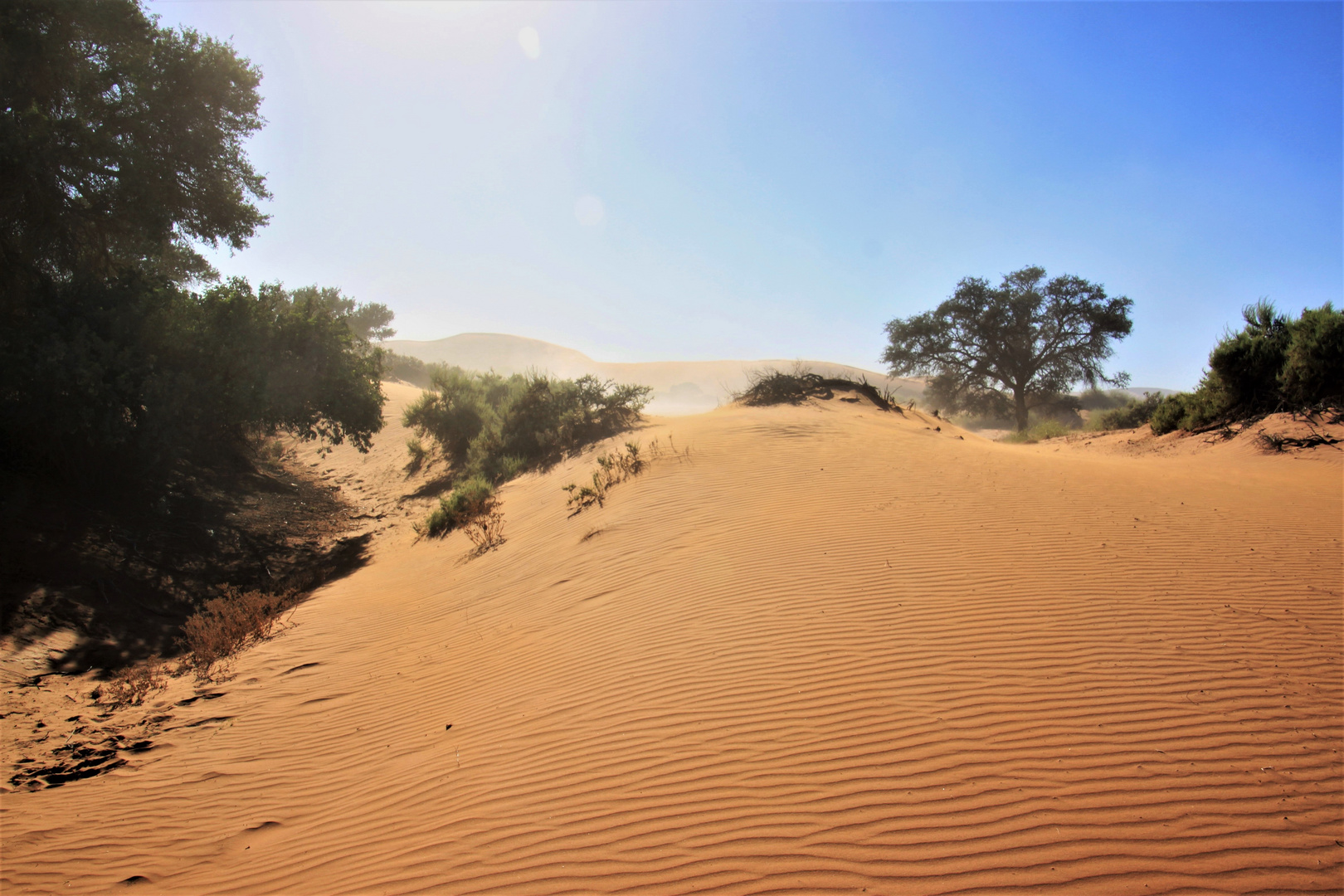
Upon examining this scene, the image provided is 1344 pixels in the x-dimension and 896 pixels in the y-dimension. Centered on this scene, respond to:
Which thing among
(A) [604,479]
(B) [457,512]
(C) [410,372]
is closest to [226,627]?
(B) [457,512]

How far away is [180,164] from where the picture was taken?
36.5 feet

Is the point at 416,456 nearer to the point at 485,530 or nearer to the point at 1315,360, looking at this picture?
the point at 485,530

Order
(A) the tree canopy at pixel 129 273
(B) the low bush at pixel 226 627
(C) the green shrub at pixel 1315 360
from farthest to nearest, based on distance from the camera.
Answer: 1. (C) the green shrub at pixel 1315 360
2. (A) the tree canopy at pixel 129 273
3. (B) the low bush at pixel 226 627

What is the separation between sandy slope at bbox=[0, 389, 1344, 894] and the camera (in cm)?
243

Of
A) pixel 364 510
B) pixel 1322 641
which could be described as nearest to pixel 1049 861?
pixel 1322 641

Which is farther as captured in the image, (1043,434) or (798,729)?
(1043,434)

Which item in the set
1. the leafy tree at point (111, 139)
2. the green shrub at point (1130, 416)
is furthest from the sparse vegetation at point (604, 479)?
the green shrub at point (1130, 416)

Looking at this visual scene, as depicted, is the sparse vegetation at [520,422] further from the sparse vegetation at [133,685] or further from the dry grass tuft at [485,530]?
the sparse vegetation at [133,685]

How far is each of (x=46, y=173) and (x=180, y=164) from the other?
234 cm

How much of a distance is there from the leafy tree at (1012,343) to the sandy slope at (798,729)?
861 inches

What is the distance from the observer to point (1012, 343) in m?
26.3

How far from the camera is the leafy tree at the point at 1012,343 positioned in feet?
82.9

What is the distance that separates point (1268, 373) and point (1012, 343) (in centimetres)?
1489

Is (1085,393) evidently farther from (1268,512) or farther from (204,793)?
(204,793)
